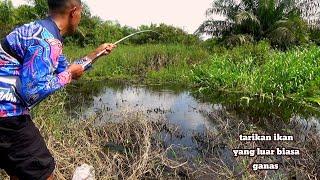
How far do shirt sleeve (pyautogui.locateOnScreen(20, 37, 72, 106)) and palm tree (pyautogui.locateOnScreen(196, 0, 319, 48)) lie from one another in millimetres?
16090

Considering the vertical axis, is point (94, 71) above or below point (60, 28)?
below

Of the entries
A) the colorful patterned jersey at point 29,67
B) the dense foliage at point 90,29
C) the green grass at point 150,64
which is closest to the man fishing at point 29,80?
the colorful patterned jersey at point 29,67

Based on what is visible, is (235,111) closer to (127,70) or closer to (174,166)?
(174,166)

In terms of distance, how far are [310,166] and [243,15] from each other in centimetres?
1459

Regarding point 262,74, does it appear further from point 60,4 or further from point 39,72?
point 39,72

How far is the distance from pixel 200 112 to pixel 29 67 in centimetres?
620

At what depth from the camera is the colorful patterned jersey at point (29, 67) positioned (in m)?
2.24

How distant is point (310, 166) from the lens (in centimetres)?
430

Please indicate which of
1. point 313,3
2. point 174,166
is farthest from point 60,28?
point 313,3

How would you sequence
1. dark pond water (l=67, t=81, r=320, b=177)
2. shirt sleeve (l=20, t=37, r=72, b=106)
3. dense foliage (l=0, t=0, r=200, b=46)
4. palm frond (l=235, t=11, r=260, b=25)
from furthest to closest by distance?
dense foliage (l=0, t=0, r=200, b=46)
palm frond (l=235, t=11, r=260, b=25)
dark pond water (l=67, t=81, r=320, b=177)
shirt sleeve (l=20, t=37, r=72, b=106)

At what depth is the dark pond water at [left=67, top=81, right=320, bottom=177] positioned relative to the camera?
229 inches

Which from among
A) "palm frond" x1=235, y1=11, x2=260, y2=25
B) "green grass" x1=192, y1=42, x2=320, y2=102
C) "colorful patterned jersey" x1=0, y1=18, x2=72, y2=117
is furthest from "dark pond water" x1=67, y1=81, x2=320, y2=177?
"palm frond" x1=235, y1=11, x2=260, y2=25

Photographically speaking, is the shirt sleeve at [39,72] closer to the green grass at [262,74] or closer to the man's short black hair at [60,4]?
the man's short black hair at [60,4]

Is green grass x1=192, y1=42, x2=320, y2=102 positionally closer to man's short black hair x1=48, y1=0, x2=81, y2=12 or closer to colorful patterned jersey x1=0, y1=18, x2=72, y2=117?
man's short black hair x1=48, y1=0, x2=81, y2=12
